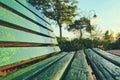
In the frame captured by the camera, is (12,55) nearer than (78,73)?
No

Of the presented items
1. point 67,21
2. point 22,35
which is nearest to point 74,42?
point 67,21

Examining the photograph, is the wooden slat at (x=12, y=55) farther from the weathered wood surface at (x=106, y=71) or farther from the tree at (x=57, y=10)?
the tree at (x=57, y=10)

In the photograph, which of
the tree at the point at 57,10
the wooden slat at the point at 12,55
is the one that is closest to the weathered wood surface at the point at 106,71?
the wooden slat at the point at 12,55

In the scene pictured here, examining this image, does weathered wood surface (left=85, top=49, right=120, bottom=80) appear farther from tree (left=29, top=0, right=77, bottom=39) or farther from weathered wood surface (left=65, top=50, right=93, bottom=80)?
tree (left=29, top=0, right=77, bottom=39)

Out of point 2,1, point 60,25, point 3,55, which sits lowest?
point 3,55

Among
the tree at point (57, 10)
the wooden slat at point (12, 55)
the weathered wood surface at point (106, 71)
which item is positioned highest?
the tree at point (57, 10)

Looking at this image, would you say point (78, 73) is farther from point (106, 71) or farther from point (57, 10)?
point (57, 10)

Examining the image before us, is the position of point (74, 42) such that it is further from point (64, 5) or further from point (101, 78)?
point (101, 78)

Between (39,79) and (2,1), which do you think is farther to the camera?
(2,1)

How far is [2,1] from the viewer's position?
1.92m

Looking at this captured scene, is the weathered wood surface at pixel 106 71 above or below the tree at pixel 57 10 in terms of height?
below

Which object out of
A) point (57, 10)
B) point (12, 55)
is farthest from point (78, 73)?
point (57, 10)

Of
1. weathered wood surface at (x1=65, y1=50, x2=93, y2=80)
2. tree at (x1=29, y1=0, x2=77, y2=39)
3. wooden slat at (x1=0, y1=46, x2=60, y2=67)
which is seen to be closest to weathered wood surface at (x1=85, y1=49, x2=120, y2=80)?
weathered wood surface at (x1=65, y1=50, x2=93, y2=80)

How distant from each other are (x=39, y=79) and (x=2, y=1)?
952 mm
